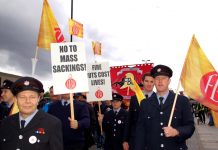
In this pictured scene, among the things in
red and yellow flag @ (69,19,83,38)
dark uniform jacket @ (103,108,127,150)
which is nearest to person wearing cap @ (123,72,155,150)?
dark uniform jacket @ (103,108,127,150)

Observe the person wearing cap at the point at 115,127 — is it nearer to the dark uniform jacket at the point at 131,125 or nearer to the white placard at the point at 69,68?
the dark uniform jacket at the point at 131,125

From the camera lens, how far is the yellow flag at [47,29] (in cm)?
804

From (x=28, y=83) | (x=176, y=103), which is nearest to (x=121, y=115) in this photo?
(x=176, y=103)

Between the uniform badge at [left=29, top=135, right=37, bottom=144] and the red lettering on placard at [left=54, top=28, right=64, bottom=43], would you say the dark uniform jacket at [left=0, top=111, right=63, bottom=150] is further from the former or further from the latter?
the red lettering on placard at [left=54, top=28, right=64, bottom=43]

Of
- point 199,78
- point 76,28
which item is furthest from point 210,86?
point 76,28

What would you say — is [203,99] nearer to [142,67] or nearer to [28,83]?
[28,83]

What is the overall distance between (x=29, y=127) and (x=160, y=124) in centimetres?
210

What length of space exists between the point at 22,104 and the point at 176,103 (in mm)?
2388

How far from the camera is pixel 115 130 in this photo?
8.52m

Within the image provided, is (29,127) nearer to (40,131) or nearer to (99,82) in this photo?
(40,131)

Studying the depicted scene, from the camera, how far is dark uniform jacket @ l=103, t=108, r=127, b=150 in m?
8.44

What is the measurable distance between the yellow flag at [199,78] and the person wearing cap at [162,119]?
14.1 inches

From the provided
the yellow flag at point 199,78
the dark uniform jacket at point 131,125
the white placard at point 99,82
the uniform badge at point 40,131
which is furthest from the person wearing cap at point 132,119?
the uniform badge at point 40,131

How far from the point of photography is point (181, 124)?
5.53m
